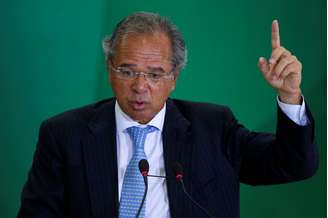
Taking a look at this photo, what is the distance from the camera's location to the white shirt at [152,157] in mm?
2172

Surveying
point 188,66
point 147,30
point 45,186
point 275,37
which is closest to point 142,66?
point 147,30

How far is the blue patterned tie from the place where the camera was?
213 centimetres

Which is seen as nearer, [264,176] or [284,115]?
[284,115]

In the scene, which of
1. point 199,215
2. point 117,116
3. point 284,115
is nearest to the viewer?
point 284,115

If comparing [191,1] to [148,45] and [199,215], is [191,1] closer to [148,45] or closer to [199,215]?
[148,45]

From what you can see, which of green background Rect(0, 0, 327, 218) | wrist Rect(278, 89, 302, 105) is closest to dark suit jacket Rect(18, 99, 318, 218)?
wrist Rect(278, 89, 302, 105)

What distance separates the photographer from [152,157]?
Result: 2.24m

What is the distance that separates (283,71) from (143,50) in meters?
0.52

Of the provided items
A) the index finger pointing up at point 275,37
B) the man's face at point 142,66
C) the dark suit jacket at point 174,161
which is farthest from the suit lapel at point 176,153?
the index finger pointing up at point 275,37

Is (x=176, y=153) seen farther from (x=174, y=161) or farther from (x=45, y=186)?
(x=45, y=186)

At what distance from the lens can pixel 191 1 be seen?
300cm

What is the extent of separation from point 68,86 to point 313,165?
138 cm

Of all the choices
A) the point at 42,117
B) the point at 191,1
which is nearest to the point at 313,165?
the point at 191,1

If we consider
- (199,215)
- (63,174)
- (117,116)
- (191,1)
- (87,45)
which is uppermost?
(191,1)
